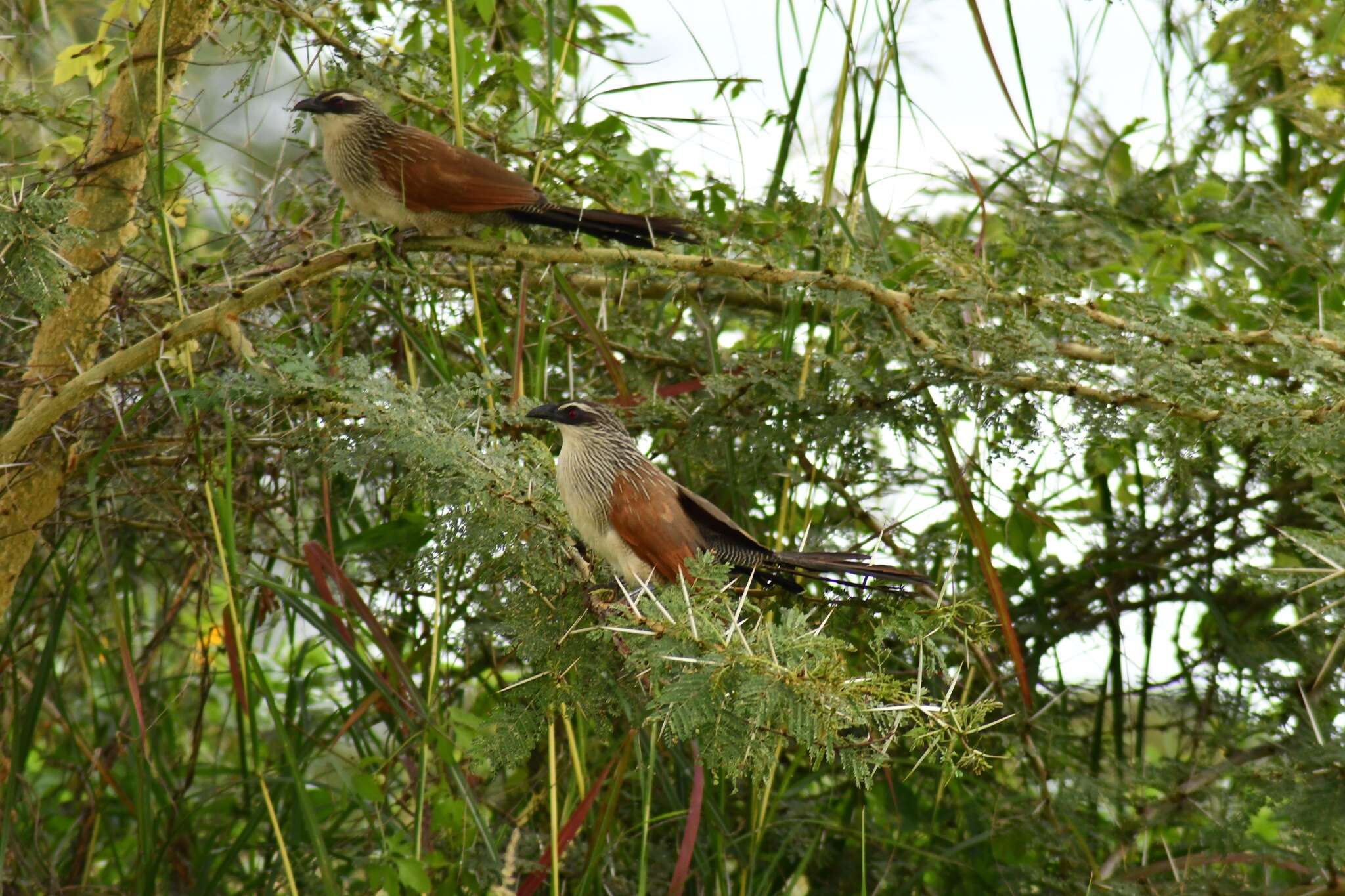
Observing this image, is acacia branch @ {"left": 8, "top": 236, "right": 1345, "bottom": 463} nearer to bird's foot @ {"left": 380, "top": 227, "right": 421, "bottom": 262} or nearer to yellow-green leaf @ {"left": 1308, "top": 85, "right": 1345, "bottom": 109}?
bird's foot @ {"left": 380, "top": 227, "right": 421, "bottom": 262}

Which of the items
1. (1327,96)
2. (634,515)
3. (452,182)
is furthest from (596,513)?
(1327,96)

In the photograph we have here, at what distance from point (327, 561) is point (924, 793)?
1.67 m

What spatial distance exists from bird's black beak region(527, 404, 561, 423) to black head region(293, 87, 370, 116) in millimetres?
1017

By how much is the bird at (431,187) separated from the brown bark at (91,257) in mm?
517

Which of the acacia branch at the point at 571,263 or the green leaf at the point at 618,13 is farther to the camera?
the green leaf at the point at 618,13

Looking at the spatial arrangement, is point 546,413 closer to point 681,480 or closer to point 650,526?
point 650,526

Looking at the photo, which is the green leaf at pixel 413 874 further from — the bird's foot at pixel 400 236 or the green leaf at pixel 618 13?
the green leaf at pixel 618 13

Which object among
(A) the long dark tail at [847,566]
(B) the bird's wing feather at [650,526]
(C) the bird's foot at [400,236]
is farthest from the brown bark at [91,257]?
(A) the long dark tail at [847,566]

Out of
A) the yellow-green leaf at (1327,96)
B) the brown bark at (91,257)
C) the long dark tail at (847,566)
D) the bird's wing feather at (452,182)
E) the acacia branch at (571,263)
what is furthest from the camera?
the yellow-green leaf at (1327,96)

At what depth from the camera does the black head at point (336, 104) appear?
2.79 meters

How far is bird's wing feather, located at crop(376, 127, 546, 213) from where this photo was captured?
247cm

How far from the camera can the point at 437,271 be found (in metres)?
2.73

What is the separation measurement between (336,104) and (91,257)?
898 mm

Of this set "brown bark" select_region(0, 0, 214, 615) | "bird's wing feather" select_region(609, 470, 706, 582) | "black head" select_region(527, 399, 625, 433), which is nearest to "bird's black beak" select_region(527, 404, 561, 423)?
"black head" select_region(527, 399, 625, 433)
